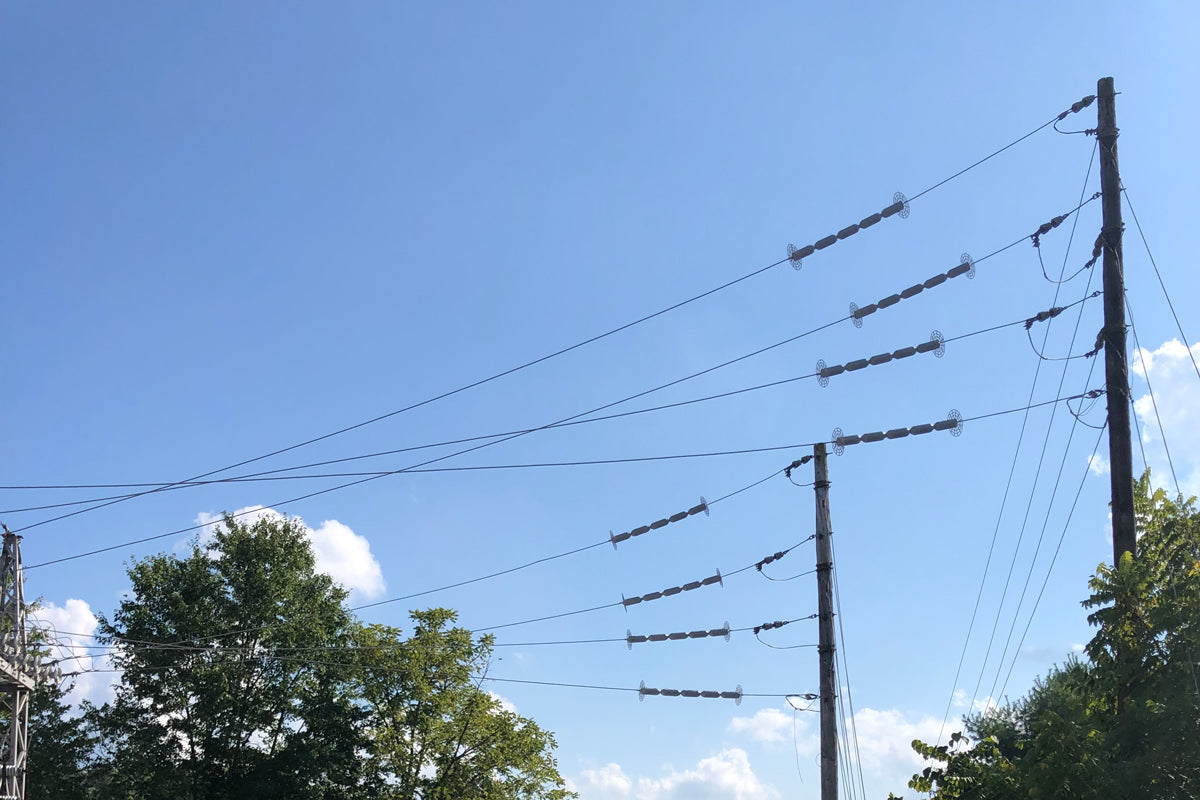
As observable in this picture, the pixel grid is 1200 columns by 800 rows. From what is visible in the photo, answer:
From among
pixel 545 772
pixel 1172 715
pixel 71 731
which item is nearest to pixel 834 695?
pixel 1172 715

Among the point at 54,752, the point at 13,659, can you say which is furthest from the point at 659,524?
the point at 54,752

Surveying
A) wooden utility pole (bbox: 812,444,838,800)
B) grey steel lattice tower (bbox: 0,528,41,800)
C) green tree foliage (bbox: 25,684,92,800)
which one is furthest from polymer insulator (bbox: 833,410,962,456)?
green tree foliage (bbox: 25,684,92,800)

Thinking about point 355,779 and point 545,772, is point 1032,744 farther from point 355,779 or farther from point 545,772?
point 355,779

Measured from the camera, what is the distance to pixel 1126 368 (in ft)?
55.5

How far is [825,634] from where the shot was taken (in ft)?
65.1

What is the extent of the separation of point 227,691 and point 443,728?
9.50 meters

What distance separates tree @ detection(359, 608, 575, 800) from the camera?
4362 centimetres

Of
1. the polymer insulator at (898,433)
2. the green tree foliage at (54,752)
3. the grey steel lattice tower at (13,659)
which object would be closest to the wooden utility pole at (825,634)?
the polymer insulator at (898,433)

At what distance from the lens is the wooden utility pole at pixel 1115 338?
16.4 metres

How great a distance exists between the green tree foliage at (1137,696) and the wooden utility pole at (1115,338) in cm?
74

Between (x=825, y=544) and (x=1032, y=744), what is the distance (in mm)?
4860

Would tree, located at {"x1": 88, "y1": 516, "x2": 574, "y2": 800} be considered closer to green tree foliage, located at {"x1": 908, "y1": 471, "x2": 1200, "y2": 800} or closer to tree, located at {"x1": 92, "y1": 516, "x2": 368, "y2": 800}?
tree, located at {"x1": 92, "y1": 516, "x2": 368, "y2": 800}

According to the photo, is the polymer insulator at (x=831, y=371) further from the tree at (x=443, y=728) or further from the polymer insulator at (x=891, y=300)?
the tree at (x=443, y=728)

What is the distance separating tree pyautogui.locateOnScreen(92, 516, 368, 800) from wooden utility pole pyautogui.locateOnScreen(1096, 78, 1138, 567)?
3467 centimetres
